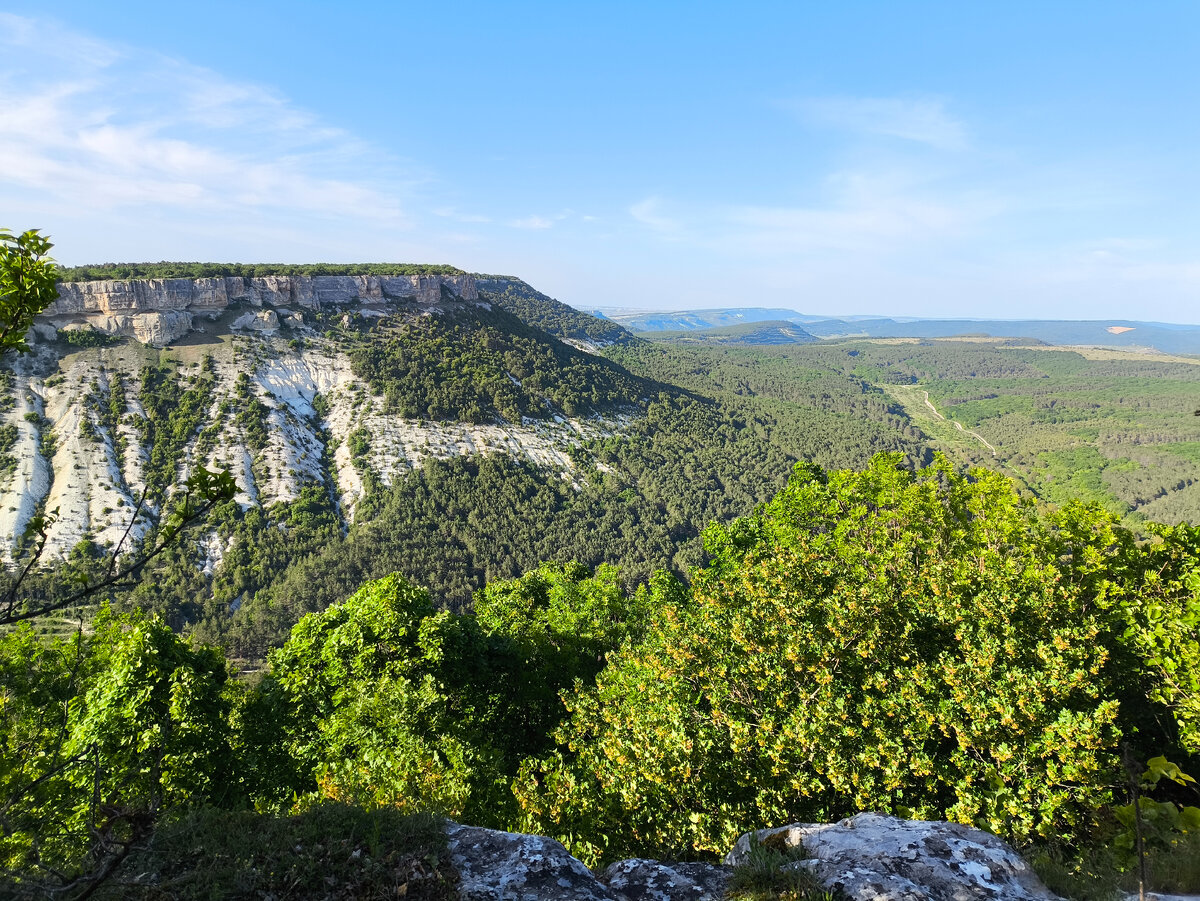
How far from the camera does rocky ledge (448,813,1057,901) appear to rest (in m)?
8.23

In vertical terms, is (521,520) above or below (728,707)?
below

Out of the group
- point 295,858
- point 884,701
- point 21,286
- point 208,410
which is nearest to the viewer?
point 21,286

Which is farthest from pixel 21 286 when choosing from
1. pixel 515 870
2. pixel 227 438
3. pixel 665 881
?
pixel 227 438

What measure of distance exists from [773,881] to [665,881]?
5.93 feet

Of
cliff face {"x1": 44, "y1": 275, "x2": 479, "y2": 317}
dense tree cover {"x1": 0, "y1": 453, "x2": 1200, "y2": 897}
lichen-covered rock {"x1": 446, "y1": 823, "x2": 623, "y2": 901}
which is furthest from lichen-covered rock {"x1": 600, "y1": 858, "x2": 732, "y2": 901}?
cliff face {"x1": 44, "y1": 275, "x2": 479, "y2": 317}

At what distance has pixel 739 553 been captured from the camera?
98.1 ft

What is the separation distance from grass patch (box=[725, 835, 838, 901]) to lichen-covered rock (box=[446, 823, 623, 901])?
1.91 metres

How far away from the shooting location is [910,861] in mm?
8844

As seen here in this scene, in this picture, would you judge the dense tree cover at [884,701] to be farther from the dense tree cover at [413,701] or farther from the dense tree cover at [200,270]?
the dense tree cover at [200,270]

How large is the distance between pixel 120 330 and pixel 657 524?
297 ft

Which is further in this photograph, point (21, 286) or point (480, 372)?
point (480, 372)

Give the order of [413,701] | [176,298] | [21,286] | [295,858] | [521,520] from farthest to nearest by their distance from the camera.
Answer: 1. [176,298]
2. [521,520]
3. [413,701]
4. [295,858]
5. [21,286]

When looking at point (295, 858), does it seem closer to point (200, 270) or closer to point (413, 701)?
point (413, 701)

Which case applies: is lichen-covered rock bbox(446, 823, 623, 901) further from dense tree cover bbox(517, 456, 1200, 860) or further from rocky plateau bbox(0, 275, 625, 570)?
rocky plateau bbox(0, 275, 625, 570)
